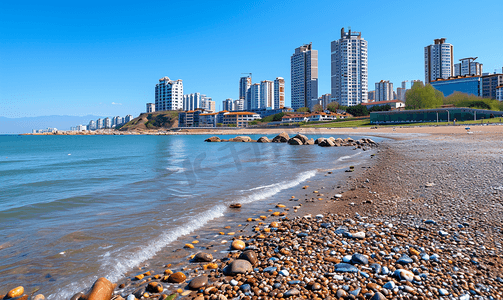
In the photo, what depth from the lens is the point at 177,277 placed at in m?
4.26

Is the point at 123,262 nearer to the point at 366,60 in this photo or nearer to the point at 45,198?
the point at 45,198

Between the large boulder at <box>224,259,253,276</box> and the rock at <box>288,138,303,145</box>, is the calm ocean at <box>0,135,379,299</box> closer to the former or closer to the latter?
the large boulder at <box>224,259,253,276</box>

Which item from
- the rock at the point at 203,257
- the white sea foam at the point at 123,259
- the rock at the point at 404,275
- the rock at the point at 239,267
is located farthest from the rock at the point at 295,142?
the rock at the point at 404,275

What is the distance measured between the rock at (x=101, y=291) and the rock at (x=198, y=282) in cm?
117

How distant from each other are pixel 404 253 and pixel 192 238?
13.9 feet

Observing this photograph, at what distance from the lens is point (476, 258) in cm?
402

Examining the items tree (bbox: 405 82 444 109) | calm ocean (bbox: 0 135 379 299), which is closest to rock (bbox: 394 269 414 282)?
calm ocean (bbox: 0 135 379 299)

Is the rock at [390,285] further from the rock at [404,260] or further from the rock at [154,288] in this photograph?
the rock at [154,288]

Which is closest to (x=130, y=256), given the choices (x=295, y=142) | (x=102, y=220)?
(x=102, y=220)

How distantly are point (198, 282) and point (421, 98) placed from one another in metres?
116

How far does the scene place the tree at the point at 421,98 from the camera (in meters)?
98.2

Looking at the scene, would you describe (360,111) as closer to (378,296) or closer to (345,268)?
(345,268)

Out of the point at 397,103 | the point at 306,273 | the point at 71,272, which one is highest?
the point at 397,103

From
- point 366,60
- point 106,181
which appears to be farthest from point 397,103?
point 106,181
